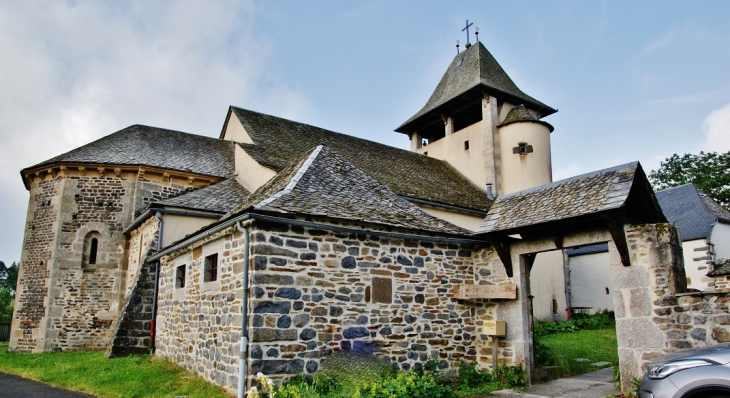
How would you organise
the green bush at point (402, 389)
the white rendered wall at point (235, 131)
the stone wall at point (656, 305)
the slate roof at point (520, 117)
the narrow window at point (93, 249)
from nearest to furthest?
the stone wall at point (656, 305), the green bush at point (402, 389), the narrow window at point (93, 249), the white rendered wall at point (235, 131), the slate roof at point (520, 117)

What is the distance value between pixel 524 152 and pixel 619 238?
1361cm

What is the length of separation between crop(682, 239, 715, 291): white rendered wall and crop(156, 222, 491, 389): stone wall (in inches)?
544

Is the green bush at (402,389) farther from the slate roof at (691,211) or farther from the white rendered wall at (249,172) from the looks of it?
the slate roof at (691,211)

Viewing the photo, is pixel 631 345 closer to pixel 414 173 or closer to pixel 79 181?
pixel 414 173

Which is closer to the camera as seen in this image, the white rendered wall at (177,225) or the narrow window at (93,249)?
the white rendered wall at (177,225)

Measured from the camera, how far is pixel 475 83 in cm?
2119

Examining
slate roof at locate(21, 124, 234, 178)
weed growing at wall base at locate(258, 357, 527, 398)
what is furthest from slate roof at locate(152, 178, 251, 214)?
weed growing at wall base at locate(258, 357, 527, 398)

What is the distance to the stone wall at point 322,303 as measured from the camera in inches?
289

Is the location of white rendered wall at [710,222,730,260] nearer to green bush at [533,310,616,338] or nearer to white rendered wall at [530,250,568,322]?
green bush at [533,310,616,338]

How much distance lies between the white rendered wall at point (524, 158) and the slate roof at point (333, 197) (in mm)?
11407

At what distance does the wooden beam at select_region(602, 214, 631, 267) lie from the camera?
7.36 meters

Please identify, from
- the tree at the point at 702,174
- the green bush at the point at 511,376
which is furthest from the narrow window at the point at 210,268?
the tree at the point at 702,174

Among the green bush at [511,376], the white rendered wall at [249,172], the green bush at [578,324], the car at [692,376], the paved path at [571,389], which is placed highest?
the white rendered wall at [249,172]

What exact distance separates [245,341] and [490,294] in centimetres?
447
